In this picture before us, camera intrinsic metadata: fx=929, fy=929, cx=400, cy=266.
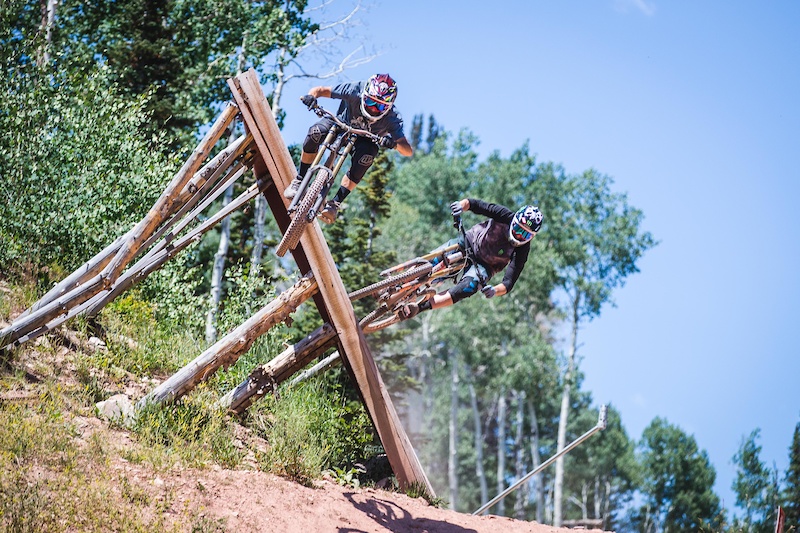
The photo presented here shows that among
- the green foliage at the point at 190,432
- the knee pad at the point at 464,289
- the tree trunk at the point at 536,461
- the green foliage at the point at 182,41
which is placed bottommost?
the green foliage at the point at 190,432

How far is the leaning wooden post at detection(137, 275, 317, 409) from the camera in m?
11.7

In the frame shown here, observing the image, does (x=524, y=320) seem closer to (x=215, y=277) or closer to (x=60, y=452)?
(x=215, y=277)

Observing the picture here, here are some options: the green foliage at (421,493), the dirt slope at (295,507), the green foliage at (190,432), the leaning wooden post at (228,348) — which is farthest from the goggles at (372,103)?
the green foliage at (421,493)

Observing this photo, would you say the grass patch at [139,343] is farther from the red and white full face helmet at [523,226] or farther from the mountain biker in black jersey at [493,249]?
the red and white full face helmet at [523,226]

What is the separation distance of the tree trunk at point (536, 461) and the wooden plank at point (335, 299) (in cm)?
3059

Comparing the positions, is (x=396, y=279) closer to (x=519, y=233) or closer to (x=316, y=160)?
(x=519, y=233)

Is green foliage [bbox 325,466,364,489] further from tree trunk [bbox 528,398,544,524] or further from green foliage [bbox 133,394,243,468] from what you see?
tree trunk [bbox 528,398,544,524]

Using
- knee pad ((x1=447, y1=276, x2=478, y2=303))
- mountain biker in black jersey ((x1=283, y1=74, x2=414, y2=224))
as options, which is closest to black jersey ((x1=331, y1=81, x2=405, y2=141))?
mountain biker in black jersey ((x1=283, y1=74, x2=414, y2=224))

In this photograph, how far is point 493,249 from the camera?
1302cm

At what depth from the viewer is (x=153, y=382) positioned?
13.0m

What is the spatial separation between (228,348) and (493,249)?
3.90m

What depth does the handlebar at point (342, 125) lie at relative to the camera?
11.6 m

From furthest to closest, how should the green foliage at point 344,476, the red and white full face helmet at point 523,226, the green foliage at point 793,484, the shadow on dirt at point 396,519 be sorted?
the green foliage at point 793,484, the red and white full face helmet at point 523,226, the green foliage at point 344,476, the shadow on dirt at point 396,519

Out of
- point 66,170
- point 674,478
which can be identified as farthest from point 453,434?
point 66,170
